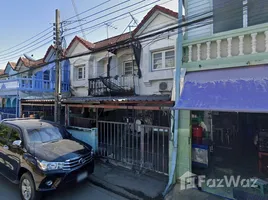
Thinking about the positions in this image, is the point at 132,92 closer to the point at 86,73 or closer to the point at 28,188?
the point at 86,73

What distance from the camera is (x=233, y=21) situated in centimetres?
460

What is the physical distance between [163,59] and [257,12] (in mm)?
4881

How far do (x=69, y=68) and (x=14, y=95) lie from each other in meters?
4.17

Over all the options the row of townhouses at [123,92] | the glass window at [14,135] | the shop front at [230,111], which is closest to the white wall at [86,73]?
the row of townhouses at [123,92]

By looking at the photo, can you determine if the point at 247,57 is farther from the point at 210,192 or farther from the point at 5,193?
the point at 5,193

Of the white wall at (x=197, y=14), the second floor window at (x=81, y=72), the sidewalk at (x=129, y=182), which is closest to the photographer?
the sidewalk at (x=129, y=182)

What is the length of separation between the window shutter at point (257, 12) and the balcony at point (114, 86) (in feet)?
19.8

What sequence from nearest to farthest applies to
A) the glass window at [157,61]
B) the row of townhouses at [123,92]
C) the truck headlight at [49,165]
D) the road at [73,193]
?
the truck headlight at [49,165]
the road at [73,193]
the row of townhouses at [123,92]
the glass window at [157,61]

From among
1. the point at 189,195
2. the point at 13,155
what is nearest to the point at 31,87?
the point at 13,155

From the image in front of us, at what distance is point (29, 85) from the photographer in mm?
12086

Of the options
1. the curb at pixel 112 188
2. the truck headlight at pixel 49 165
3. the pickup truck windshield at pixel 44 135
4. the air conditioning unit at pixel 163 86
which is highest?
the air conditioning unit at pixel 163 86

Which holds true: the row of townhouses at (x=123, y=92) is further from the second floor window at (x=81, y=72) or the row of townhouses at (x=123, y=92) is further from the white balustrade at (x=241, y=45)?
the white balustrade at (x=241, y=45)

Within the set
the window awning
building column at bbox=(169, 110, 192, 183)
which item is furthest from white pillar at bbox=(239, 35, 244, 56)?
building column at bbox=(169, 110, 192, 183)

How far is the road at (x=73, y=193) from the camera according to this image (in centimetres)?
429
